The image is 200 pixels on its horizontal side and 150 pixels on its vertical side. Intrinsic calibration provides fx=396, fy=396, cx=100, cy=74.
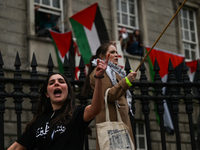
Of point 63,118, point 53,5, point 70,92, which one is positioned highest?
point 53,5

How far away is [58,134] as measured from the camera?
11.2ft

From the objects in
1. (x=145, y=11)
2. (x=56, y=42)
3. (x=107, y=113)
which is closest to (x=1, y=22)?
(x=56, y=42)

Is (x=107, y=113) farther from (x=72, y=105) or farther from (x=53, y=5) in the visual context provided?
(x=53, y=5)

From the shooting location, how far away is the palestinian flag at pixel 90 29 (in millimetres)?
8734

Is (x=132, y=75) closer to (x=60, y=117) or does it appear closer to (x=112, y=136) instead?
(x=112, y=136)

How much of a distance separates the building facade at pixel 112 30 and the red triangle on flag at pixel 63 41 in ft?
4.60

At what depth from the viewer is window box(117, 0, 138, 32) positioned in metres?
15.1

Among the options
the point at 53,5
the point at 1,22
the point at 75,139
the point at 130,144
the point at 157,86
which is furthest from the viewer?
the point at 53,5

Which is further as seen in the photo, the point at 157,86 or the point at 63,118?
the point at 157,86

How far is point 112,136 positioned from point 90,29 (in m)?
4.84

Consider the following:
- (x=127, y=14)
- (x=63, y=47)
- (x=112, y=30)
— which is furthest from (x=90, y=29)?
(x=127, y=14)

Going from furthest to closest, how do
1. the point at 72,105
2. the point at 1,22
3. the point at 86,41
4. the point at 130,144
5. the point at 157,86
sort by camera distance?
1. the point at 1,22
2. the point at 86,41
3. the point at 157,86
4. the point at 130,144
5. the point at 72,105

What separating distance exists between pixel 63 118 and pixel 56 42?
23.2ft

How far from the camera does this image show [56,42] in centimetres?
1041
